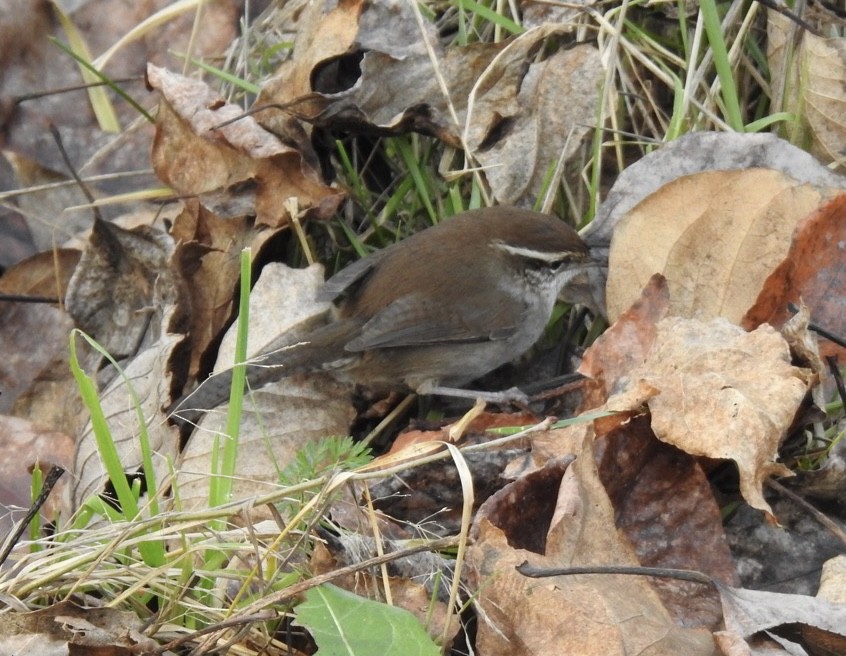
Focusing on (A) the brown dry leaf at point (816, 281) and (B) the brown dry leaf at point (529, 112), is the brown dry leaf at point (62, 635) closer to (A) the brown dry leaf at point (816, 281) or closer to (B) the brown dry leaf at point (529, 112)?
(A) the brown dry leaf at point (816, 281)

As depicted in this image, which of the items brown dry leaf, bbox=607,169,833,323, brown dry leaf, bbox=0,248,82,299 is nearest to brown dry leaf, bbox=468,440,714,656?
brown dry leaf, bbox=607,169,833,323

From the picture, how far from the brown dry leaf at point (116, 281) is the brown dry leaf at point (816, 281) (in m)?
2.51

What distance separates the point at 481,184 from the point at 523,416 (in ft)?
3.81

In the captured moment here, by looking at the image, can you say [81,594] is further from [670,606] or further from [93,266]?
[93,266]

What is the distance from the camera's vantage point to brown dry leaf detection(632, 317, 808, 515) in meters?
3.33

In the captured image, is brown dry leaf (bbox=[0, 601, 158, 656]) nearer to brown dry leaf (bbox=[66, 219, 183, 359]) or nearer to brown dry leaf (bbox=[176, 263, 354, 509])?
brown dry leaf (bbox=[176, 263, 354, 509])

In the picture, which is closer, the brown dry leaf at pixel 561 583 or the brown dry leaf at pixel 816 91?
the brown dry leaf at pixel 561 583

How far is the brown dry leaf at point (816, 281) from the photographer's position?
3.90 meters

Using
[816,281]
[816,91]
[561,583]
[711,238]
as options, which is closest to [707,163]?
[711,238]

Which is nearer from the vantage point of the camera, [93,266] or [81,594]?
[81,594]

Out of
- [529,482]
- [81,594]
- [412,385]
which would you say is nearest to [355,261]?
[412,385]

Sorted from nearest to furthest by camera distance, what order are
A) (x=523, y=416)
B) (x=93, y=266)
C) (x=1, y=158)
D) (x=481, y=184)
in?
(x=523, y=416) → (x=481, y=184) → (x=93, y=266) → (x=1, y=158)

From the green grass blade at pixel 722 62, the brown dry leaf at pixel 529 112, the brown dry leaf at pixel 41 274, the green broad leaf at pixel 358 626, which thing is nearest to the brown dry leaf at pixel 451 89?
the brown dry leaf at pixel 529 112

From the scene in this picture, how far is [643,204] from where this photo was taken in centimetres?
423
